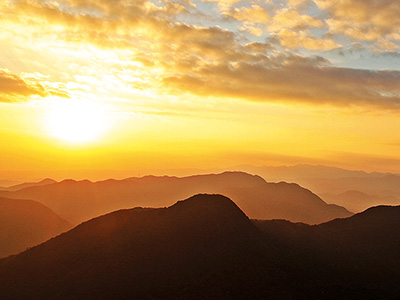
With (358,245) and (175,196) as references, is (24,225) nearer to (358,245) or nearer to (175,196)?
(175,196)

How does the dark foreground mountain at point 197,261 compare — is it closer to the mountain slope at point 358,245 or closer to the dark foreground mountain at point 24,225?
the mountain slope at point 358,245

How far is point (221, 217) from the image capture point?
5072cm

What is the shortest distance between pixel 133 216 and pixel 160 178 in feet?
466

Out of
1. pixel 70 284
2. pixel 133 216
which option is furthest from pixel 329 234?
pixel 70 284

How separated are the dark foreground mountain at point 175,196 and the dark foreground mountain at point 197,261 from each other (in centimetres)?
6781

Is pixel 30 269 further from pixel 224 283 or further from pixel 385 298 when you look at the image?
pixel 385 298

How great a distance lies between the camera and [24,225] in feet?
301

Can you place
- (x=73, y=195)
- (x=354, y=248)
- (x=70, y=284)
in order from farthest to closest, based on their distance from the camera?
(x=73, y=195)
(x=354, y=248)
(x=70, y=284)

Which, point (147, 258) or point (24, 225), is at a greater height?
point (147, 258)

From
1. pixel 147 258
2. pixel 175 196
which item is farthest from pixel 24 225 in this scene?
pixel 175 196

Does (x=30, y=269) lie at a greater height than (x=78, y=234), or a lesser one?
lesser

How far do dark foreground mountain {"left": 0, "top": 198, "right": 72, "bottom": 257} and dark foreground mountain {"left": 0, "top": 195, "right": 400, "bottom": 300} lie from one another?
37.5 meters

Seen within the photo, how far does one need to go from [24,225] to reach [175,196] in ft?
282

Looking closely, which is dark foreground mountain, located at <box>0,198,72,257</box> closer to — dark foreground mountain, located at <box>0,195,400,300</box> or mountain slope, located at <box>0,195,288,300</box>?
dark foreground mountain, located at <box>0,195,400,300</box>
